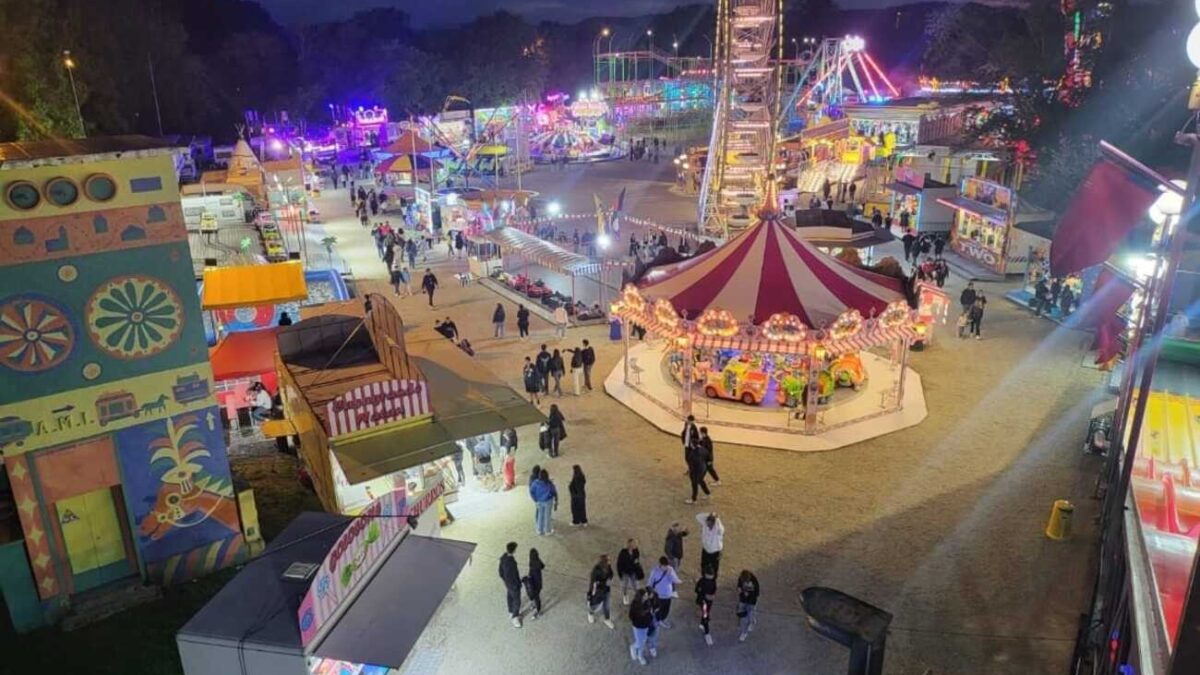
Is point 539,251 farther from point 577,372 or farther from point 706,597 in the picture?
point 706,597

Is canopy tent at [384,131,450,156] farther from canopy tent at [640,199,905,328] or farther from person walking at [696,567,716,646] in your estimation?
person walking at [696,567,716,646]

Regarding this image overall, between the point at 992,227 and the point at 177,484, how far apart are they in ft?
80.4

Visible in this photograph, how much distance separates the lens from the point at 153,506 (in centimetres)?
986

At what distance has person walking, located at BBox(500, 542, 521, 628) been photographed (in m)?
9.14

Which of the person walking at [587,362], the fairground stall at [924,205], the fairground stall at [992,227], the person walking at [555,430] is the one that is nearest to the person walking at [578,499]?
the person walking at [555,430]

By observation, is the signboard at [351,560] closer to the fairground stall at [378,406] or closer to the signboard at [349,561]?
the signboard at [349,561]

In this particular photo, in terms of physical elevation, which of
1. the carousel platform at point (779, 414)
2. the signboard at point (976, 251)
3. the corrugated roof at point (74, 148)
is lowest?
the carousel platform at point (779, 414)

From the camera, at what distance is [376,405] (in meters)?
10.7

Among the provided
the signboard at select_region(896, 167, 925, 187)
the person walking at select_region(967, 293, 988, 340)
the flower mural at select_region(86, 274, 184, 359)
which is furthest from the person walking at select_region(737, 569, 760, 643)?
the signboard at select_region(896, 167, 925, 187)

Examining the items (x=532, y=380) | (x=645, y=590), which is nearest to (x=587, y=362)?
(x=532, y=380)

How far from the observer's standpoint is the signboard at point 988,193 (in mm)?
25344

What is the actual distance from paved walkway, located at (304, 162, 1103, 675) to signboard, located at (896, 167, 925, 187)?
51.4 feet

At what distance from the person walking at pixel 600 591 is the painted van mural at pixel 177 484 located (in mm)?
4902

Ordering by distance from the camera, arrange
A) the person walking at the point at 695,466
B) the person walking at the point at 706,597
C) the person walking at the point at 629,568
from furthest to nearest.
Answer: the person walking at the point at 695,466, the person walking at the point at 629,568, the person walking at the point at 706,597
